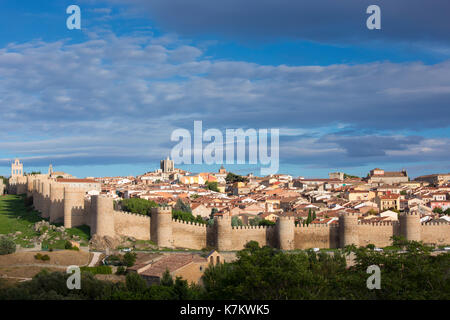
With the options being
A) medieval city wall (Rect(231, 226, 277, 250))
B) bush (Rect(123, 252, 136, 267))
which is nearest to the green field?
bush (Rect(123, 252, 136, 267))

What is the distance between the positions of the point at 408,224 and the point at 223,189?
60354mm

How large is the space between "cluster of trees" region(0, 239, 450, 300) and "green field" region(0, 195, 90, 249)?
10.7 meters

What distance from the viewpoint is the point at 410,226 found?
133ft

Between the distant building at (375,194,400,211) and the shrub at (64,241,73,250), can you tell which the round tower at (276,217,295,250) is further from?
the distant building at (375,194,400,211)

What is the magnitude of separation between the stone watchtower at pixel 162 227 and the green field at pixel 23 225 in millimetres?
3915

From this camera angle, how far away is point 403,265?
25906 millimetres

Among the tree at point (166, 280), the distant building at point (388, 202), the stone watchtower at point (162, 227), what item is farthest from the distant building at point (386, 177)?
the tree at point (166, 280)

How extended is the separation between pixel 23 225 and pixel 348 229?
21.2 metres

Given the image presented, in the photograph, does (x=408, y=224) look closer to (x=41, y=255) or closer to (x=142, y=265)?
(x=142, y=265)

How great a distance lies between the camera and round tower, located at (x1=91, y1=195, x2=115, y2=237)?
37.5 metres

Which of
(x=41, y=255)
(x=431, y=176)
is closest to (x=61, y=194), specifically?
(x=41, y=255)

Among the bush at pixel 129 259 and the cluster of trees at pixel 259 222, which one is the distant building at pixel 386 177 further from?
the bush at pixel 129 259

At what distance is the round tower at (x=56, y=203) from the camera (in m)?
41.6

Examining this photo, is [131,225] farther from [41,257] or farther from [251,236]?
[41,257]
